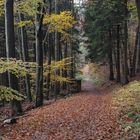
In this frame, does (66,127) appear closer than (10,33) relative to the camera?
Yes

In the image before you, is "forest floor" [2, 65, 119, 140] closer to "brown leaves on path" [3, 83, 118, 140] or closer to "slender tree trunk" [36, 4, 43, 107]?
"brown leaves on path" [3, 83, 118, 140]

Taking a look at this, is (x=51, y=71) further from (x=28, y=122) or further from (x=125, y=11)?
(x=28, y=122)

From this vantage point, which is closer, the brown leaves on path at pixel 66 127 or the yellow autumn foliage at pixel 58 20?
the brown leaves on path at pixel 66 127

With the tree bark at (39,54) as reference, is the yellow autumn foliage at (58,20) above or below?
above

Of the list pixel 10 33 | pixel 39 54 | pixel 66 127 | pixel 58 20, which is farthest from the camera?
pixel 58 20

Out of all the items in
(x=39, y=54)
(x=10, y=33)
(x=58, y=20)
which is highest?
(x=58, y=20)

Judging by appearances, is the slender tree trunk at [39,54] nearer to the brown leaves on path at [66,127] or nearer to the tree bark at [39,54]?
the tree bark at [39,54]

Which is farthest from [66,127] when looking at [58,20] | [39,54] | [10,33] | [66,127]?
[58,20]

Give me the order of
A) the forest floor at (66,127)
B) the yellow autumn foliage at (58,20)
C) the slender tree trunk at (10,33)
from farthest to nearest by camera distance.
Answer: the yellow autumn foliage at (58,20)
the slender tree trunk at (10,33)
the forest floor at (66,127)

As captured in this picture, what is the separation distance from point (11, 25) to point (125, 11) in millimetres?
15039

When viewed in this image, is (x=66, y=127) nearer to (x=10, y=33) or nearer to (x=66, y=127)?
(x=66, y=127)

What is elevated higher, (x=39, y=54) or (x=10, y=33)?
(x=10, y=33)

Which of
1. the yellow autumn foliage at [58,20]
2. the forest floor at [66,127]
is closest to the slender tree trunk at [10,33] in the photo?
the forest floor at [66,127]

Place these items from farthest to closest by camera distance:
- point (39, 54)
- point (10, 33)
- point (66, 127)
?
point (39, 54)
point (10, 33)
point (66, 127)
